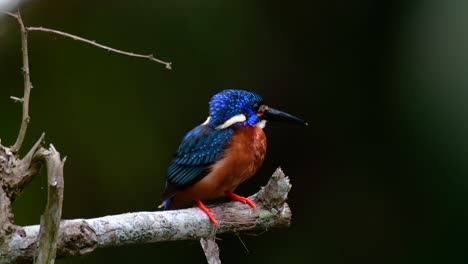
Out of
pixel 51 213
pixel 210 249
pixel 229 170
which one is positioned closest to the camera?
pixel 51 213

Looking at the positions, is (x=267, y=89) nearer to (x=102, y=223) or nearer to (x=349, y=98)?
(x=349, y=98)

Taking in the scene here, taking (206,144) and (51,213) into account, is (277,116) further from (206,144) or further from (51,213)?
(51,213)

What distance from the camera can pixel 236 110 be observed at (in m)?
3.54

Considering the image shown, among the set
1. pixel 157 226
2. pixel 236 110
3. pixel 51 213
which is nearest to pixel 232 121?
pixel 236 110

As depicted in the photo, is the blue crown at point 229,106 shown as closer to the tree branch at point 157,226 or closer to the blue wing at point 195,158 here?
the blue wing at point 195,158

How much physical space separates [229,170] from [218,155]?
80 millimetres

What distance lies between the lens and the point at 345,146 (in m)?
5.05

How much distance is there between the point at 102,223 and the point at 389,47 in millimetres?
2751

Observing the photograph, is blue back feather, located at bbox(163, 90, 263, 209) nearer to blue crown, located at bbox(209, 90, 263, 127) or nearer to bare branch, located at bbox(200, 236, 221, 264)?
blue crown, located at bbox(209, 90, 263, 127)

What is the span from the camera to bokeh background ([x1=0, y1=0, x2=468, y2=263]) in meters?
4.81

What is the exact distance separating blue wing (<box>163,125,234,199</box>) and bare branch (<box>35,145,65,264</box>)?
3.58 feet

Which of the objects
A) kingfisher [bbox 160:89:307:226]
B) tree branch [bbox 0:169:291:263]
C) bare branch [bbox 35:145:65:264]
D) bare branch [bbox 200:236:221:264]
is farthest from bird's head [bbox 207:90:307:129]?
bare branch [bbox 35:145:65:264]

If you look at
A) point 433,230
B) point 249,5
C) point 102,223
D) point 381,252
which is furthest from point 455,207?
point 102,223

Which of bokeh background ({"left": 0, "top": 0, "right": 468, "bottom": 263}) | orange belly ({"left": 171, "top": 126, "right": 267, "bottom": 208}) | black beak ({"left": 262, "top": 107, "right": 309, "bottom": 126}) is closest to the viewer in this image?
orange belly ({"left": 171, "top": 126, "right": 267, "bottom": 208})
